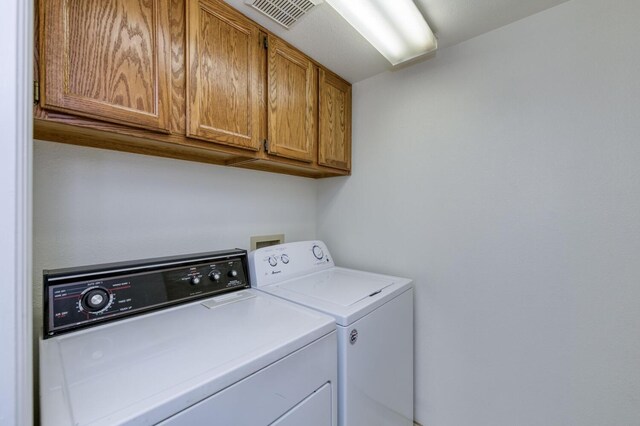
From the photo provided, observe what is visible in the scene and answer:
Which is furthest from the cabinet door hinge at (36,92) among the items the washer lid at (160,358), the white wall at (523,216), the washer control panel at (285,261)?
the white wall at (523,216)

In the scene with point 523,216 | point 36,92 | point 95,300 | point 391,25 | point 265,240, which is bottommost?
point 95,300

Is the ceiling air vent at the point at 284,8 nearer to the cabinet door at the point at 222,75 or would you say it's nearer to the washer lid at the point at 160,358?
the cabinet door at the point at 222,75

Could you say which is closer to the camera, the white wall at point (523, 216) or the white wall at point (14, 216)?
the white wall at point (14, 216)

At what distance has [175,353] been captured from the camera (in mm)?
736

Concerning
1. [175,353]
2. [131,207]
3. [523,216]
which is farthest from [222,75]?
[523,216]

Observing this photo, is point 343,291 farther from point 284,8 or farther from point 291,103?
point 284,8

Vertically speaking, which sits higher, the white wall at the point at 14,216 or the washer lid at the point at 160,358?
the white wall at the point at 14,216

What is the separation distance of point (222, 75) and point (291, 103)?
413mm

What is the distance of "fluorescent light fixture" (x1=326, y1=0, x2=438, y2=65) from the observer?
43.1 inches

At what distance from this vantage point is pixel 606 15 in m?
1.07

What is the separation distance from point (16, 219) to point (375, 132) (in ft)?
5.63

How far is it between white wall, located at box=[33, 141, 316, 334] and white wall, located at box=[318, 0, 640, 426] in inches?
38.8

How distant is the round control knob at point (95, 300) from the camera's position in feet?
2.98

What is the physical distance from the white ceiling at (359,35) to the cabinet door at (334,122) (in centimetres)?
17
